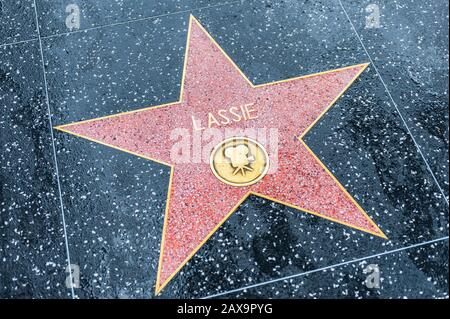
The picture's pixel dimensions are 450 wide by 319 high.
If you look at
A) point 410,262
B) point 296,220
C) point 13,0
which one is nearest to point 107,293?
point 296,220

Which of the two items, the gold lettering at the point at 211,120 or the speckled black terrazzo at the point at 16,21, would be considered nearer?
the gold lettering at the point at 211,120

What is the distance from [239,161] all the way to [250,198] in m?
0.19

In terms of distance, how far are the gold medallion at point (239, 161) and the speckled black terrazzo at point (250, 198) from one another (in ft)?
0.42

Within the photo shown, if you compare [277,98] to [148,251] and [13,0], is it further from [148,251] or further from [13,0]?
[13,0]

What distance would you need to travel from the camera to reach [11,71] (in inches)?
111

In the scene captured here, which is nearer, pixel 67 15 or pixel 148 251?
pixel 148 251

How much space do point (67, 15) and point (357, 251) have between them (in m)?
2.16

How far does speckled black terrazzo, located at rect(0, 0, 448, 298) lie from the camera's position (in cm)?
221

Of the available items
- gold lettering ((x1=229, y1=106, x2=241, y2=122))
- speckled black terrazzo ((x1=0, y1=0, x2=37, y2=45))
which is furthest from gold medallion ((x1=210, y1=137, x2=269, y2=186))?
speckled black terrazzo ((x1=0, y1=0, x2=37, y2=45))

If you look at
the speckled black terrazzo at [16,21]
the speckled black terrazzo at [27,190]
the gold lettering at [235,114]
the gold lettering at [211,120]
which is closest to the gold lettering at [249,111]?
the gold lettering at [235,114]

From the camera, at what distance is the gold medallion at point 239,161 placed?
7.81ft

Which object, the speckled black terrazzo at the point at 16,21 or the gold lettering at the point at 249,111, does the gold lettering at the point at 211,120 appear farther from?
the speckled black terrazzo at the point at 16,21

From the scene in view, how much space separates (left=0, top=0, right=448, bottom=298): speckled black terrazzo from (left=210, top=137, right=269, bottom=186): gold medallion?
129 millimetres

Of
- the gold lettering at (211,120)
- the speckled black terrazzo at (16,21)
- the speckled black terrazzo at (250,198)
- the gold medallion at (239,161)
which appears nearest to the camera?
the speckled black terrazzo at (250,198)
